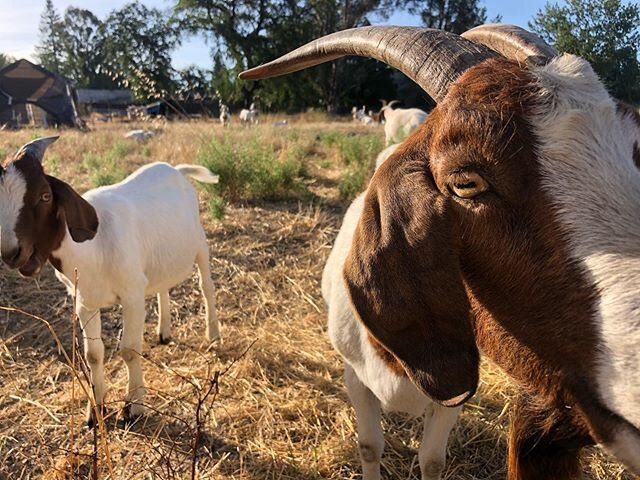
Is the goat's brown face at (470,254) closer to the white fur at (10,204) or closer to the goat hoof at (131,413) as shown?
the white fur at (10,204)

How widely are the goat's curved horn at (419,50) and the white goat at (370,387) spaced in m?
0.64

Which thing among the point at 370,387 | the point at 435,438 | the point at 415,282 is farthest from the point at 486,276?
the point at 435,438

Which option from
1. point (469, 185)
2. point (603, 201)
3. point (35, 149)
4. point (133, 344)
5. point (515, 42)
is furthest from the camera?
point (133, 344)

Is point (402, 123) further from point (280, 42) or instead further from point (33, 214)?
point (280, 42)

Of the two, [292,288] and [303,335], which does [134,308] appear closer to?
[303,335]

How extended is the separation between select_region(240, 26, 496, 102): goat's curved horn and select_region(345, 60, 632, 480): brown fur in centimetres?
12

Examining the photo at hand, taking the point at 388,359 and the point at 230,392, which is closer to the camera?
the point at 388,359

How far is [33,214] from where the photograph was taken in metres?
3.17

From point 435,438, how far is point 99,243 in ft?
8.11

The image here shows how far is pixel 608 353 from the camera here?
1.08 metres

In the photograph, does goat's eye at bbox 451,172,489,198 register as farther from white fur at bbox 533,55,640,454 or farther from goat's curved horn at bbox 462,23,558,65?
goat's curved horn at bbox 462,23,558,65

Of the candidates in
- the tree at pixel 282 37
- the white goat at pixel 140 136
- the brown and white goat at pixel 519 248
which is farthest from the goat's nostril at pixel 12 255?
the tree at pixel 282 37

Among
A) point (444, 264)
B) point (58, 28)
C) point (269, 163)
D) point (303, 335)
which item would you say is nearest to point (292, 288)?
point (303, 335)

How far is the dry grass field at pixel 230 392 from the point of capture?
9.96 feet
